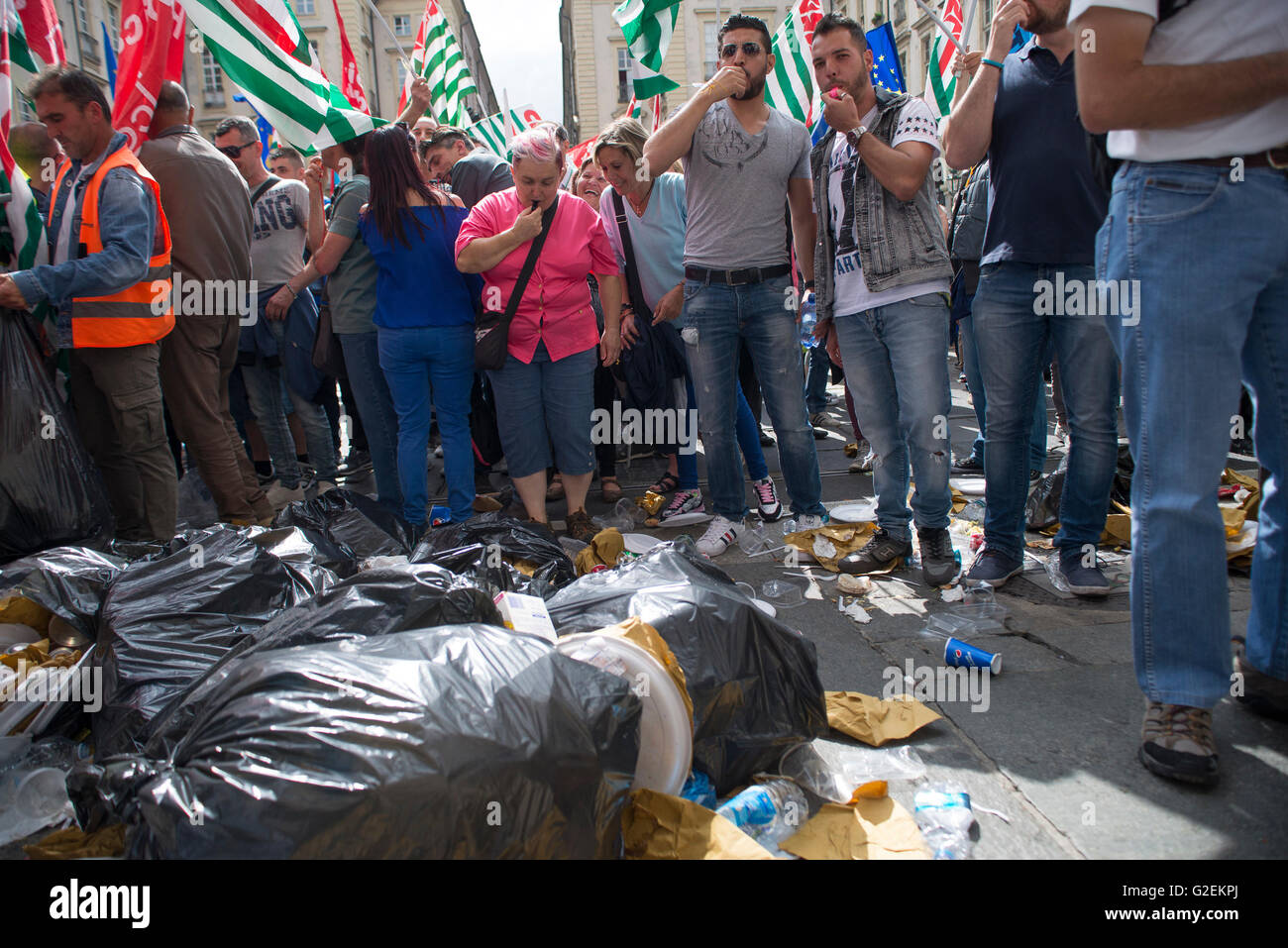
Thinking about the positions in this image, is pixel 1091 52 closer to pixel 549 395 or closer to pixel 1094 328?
pixel 1094 328

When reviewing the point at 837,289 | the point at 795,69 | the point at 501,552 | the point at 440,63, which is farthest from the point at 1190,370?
the point at 440,63

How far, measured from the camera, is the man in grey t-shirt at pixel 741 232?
3693 mm

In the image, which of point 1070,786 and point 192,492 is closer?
point 1070,786

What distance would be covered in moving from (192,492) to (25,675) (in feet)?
11.6

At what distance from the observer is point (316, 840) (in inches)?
49.6

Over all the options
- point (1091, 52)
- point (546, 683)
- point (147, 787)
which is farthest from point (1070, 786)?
point (147, 787)

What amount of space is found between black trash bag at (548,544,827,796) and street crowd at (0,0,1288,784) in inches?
30.5

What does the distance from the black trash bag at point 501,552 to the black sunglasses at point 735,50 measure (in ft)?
6.83

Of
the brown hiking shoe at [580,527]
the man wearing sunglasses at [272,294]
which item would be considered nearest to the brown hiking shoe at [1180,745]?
the brown hiking shoe at [580,527]

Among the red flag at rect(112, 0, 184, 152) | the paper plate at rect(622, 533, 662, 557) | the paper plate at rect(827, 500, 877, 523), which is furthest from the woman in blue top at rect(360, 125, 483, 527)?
the paper plate at rect(827, 500, 877, 523)

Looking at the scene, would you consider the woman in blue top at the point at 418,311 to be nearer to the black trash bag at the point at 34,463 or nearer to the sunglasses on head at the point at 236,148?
the black trash bag at the point at 34,463

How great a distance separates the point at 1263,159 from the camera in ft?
6.02

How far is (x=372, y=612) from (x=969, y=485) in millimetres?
3891

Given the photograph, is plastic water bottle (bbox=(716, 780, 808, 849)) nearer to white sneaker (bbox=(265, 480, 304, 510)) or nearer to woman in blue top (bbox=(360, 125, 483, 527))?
woman in blue top (bbox=(360, 125, 483, 527))
